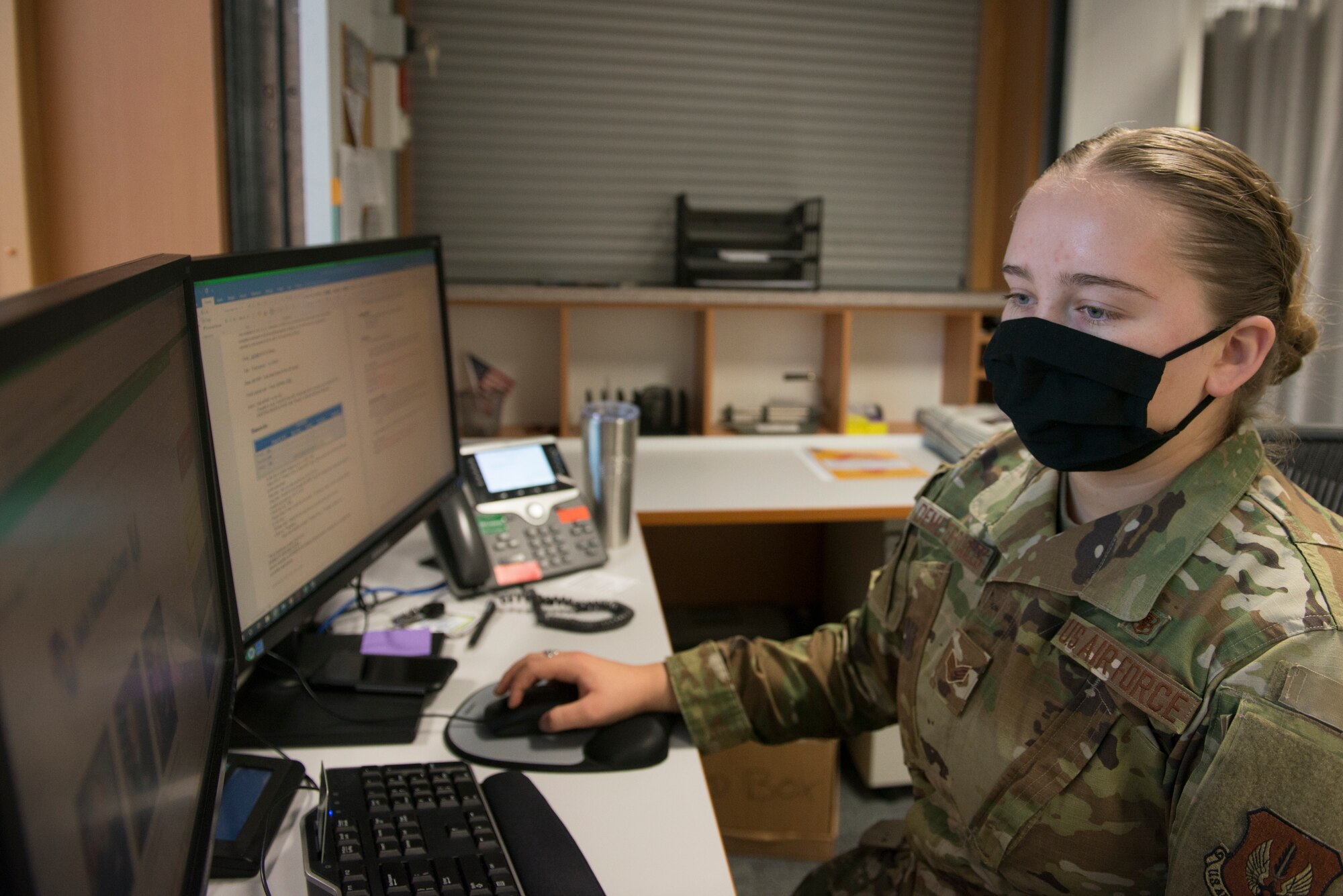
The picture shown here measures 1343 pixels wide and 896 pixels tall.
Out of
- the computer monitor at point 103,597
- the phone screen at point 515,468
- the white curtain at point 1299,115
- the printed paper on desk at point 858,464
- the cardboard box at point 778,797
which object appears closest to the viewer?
the computer monitor at point 103,597

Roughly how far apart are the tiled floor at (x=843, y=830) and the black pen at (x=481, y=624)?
0.80 meters

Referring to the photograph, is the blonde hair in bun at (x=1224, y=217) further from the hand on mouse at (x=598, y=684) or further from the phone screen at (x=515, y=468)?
the phone screen at (x=515, y=468)

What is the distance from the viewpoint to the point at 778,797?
6.19ft

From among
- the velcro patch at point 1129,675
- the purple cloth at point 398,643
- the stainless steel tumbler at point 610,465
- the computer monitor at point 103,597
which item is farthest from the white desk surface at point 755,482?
the computer monitor at point 103,597

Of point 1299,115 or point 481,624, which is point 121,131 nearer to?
point 481,624

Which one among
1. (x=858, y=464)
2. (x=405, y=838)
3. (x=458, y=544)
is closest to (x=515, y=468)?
(x=458, y=544)

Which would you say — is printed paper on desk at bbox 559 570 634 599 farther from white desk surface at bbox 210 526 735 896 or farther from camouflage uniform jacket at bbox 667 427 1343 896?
camouflage uniform jacket at bbox 667 427 1343 896

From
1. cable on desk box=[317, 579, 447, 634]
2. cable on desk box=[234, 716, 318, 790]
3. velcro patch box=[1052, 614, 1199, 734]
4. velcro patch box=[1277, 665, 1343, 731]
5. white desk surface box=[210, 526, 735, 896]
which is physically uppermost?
velcro patch box=[1277, 665, 1343, 731]

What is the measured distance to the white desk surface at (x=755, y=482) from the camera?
77.2 inches

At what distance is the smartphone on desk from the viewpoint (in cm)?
137

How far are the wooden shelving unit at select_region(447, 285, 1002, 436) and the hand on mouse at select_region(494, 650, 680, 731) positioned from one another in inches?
75.3

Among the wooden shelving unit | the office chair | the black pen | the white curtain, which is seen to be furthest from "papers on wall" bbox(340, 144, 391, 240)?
the white curtain

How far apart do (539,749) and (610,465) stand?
70 centimetres

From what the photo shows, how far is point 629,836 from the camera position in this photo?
2.65 feet
